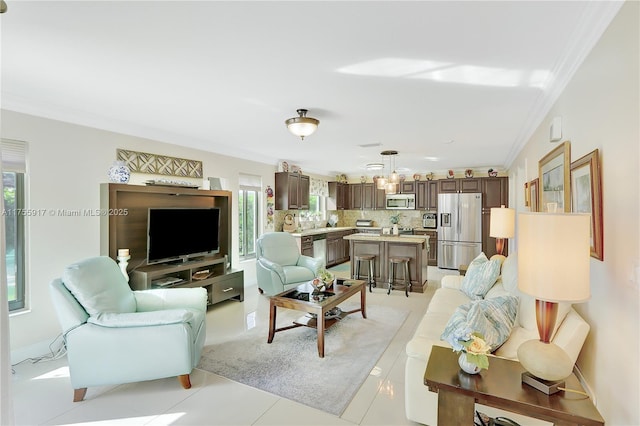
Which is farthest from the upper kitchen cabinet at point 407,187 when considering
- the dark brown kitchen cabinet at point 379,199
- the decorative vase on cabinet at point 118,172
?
Answer: the decorative vase on cabinet at point 118,172

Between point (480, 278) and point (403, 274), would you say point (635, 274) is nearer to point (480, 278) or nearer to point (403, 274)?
point (480, 278)

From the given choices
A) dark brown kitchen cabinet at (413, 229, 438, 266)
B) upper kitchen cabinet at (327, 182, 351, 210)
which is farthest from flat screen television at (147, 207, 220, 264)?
dark brown kitchen cabinet at (413, 229, 438, 266)

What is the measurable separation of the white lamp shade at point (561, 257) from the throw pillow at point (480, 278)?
1.99m

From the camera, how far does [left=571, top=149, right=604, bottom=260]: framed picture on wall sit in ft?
5.43

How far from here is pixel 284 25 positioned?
1.73 metres

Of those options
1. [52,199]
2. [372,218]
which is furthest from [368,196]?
[52,199]

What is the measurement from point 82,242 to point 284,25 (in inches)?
124

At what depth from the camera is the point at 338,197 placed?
8.73 metres

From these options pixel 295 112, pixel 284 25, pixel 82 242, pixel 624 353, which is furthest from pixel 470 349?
pixel 82 242

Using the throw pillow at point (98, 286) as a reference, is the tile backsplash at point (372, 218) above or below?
above

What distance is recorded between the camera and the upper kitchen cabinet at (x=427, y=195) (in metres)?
7.91

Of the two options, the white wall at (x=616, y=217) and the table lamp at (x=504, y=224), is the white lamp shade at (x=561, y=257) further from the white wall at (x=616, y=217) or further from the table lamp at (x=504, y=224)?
the table lamp at (x=504, y=224)

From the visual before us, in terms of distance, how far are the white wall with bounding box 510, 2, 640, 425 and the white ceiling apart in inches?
8.4

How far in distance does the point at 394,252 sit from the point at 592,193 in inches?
151
